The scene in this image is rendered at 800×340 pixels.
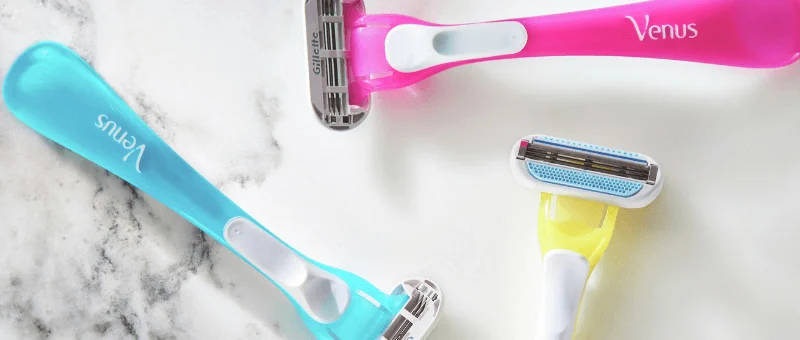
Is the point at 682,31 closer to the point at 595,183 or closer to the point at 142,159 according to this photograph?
the point at 595,183

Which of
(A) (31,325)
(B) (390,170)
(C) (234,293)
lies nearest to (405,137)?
(B) (390,170)

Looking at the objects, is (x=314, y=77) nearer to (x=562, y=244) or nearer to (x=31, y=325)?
(x=562, y=244)

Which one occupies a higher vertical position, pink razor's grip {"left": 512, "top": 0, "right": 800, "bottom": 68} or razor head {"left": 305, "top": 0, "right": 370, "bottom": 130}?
pink razor's grip {"left": 512, "top": 0, "right": 800, "bottom": 68}

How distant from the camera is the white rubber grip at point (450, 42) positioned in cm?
88

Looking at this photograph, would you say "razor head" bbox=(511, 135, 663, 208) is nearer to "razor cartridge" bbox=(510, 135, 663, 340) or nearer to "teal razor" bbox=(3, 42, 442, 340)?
"razor cartridge" bbox=(510, 135, 663, 340)

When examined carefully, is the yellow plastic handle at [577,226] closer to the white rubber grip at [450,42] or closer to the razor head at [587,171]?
the razor head at [587,171]

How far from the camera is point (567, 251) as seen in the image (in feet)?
2.96

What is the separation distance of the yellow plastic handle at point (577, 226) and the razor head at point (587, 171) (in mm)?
20

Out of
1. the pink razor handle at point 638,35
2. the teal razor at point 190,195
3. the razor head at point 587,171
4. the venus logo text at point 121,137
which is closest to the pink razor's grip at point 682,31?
the pink razor handle at point 638,35

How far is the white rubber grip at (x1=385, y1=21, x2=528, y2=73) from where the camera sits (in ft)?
2.87

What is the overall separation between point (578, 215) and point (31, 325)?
0.68m

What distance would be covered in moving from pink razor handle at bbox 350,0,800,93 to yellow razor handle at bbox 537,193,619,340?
0.17 metres

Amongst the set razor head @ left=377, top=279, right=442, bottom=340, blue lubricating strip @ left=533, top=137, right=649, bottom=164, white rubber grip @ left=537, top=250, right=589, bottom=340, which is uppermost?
blue lubricating strip @ left=533, top=137, right=649, bottom=164

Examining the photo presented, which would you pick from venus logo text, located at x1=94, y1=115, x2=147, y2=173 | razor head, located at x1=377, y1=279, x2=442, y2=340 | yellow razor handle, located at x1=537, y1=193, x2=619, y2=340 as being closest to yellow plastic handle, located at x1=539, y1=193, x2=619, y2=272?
yellow razor handle, located at x1=537, y1=193, x2=619, y2=340
